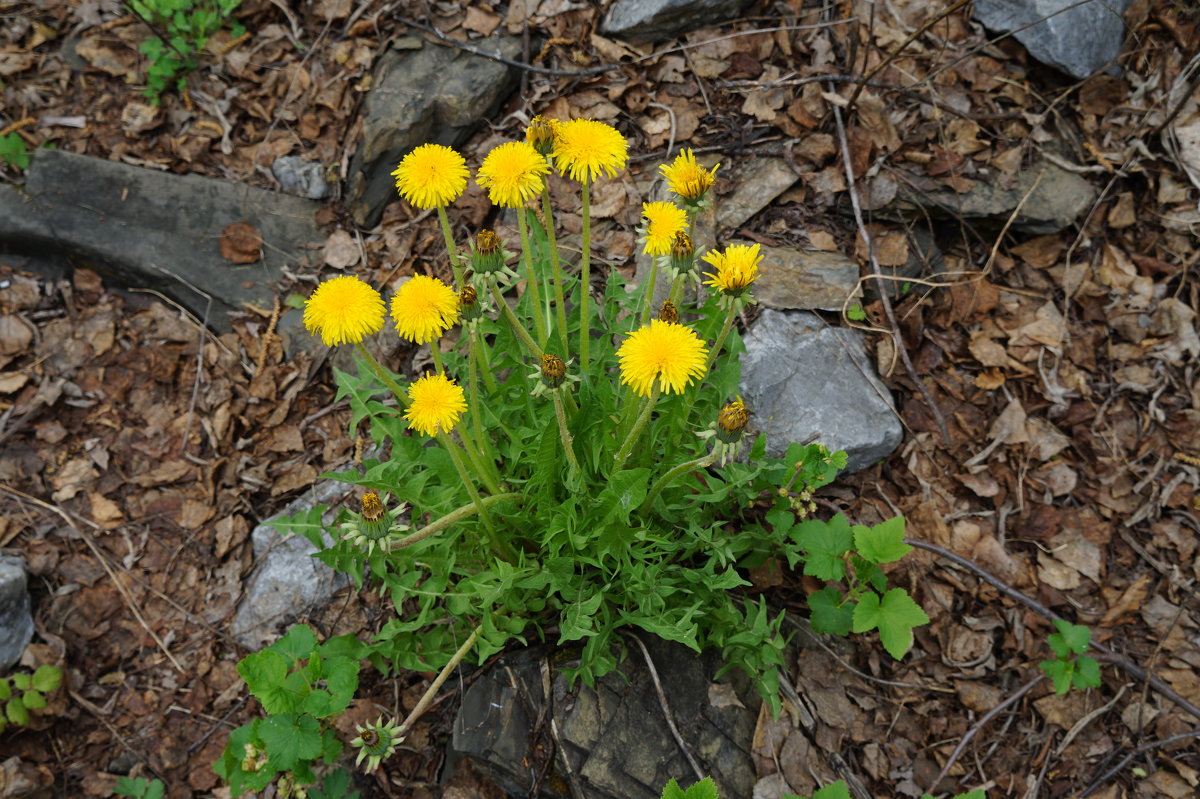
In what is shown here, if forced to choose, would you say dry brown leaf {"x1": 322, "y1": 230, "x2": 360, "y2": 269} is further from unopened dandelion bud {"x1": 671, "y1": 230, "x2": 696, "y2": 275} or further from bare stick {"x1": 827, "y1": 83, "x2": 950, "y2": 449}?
bare stick {"x1": 827, "y1": 83, "x2": 950, "y2": 449}

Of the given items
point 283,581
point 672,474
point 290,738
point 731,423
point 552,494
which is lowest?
point 283,581

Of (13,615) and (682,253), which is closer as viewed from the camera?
(682,253)

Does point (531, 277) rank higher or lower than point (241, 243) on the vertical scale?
higher

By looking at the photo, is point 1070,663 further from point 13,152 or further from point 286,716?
point 13,152

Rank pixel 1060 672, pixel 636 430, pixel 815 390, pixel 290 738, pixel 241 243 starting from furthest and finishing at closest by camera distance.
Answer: pixel 241 243 → pixel 815 390 → pixel 1060 672 → pixel 290 738 → pixel 636 430

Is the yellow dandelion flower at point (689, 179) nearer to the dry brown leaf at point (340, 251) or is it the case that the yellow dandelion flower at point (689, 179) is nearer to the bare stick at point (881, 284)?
the bare stick at point (881, 284)

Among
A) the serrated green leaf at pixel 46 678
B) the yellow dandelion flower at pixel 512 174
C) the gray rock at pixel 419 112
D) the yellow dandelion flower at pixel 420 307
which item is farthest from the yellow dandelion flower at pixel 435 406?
the serrated green leaf at pixel 46 678

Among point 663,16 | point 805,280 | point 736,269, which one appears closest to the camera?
point 736,269

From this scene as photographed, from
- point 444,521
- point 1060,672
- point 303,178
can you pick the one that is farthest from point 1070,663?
point 303,178

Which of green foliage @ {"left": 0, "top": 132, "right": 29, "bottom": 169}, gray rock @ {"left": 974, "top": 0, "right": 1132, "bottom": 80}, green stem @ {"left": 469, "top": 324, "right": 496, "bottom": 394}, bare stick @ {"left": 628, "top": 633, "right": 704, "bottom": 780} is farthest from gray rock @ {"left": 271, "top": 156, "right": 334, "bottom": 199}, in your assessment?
gray rock @ {"left": 974, "top": 0, "right": 1132, "bottom": 80}
